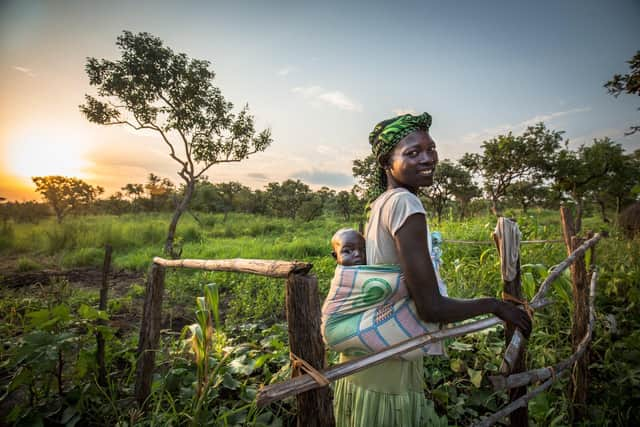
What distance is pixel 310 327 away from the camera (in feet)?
3.08

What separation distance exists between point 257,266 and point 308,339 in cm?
44

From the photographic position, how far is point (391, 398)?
1164 millimetres

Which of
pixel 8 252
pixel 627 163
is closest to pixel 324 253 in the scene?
pixel 8 252

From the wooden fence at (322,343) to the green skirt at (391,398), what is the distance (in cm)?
25

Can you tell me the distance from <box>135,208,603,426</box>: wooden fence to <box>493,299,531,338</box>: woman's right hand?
187 millimetres

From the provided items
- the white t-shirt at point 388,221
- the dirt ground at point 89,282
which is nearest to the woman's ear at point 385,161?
the white t-shirt at point 388,221

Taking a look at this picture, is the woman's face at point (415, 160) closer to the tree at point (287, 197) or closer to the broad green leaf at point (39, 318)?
the broad green leaf at point (39, 318)

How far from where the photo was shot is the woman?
95 centimetres

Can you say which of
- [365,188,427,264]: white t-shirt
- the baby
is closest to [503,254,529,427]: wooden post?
the baby

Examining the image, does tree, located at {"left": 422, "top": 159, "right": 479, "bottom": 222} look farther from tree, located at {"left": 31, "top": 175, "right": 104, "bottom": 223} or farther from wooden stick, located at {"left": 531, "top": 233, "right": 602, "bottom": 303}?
tree, located at {"left": 31, "top": 175, "right": 104, "bottom": 223}

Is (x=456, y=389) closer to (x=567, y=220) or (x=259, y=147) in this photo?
(x=567, y=220)

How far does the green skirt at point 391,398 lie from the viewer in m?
1.15

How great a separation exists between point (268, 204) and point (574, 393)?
2981 cm

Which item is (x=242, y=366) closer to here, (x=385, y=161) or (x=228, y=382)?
(x=228, y=382)
